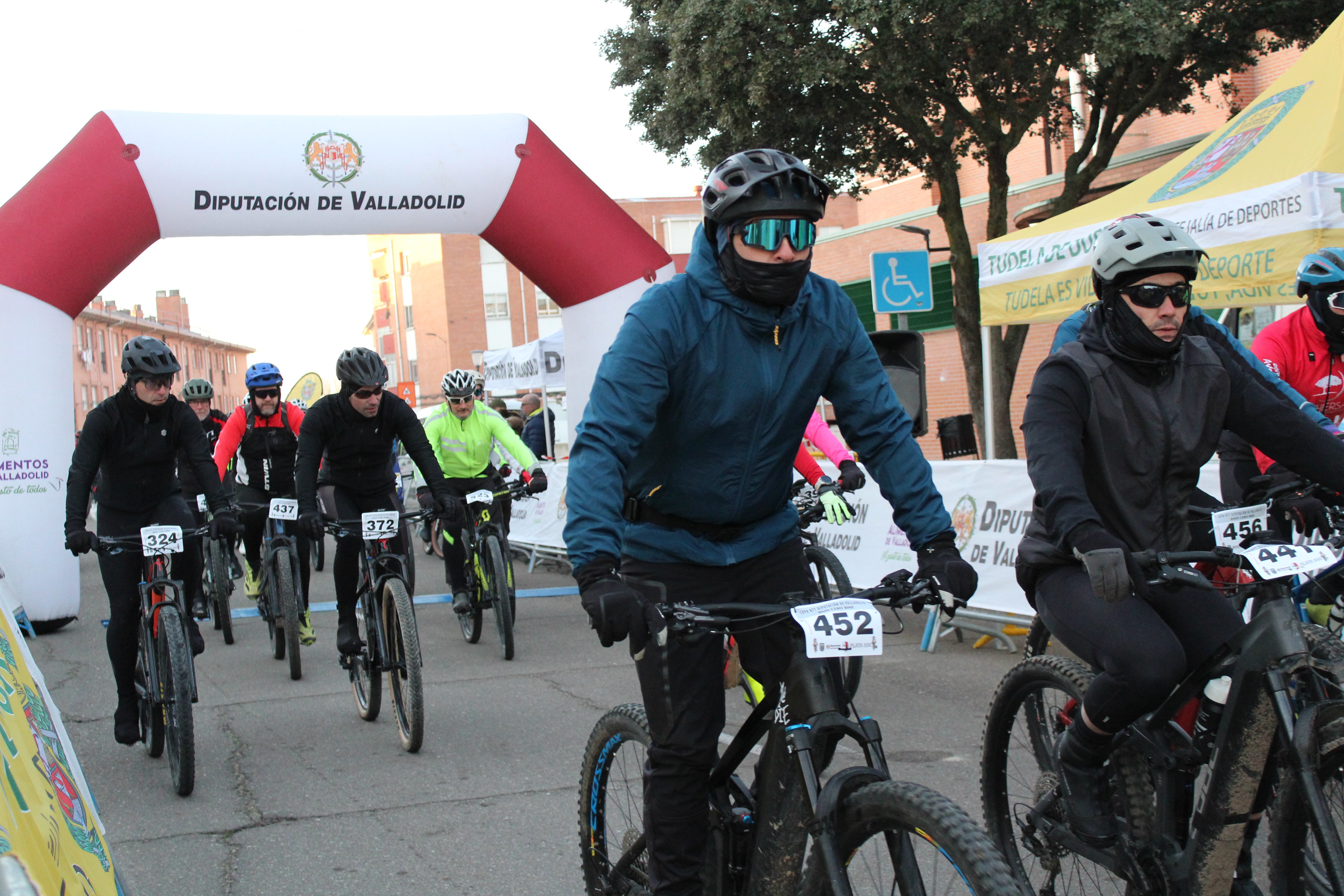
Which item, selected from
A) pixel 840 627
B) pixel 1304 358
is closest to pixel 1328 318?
pixel 1304 358

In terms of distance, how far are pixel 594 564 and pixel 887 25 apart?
13.8m

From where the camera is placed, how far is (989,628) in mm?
8117

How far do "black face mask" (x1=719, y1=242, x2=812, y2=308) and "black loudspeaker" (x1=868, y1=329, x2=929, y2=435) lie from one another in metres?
4.87

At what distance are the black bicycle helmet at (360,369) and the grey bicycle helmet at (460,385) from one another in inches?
108

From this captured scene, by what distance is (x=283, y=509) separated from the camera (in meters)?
8.08

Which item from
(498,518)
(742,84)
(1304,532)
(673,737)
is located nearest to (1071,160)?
(742,84)

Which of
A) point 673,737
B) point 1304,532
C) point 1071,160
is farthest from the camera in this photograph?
point 1071,160

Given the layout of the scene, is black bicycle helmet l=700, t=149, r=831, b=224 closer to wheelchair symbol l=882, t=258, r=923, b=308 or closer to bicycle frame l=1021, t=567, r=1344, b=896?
bicycle frame l=1021, t=567, r=1344, b=896

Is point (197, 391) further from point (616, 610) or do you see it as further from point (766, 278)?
point (616, 610)

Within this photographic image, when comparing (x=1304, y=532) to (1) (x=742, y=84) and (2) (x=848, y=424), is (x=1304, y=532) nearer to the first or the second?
(2) (x=848, y=424)

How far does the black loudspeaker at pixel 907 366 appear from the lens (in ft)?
25.3

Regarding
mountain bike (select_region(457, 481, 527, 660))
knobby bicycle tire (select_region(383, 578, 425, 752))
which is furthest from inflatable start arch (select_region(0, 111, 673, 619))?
knobby bicycle tire (select_region(383, 578, 425, 752))

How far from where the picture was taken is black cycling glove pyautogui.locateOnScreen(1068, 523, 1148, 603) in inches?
114

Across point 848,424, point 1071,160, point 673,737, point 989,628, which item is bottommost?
point 989,628
